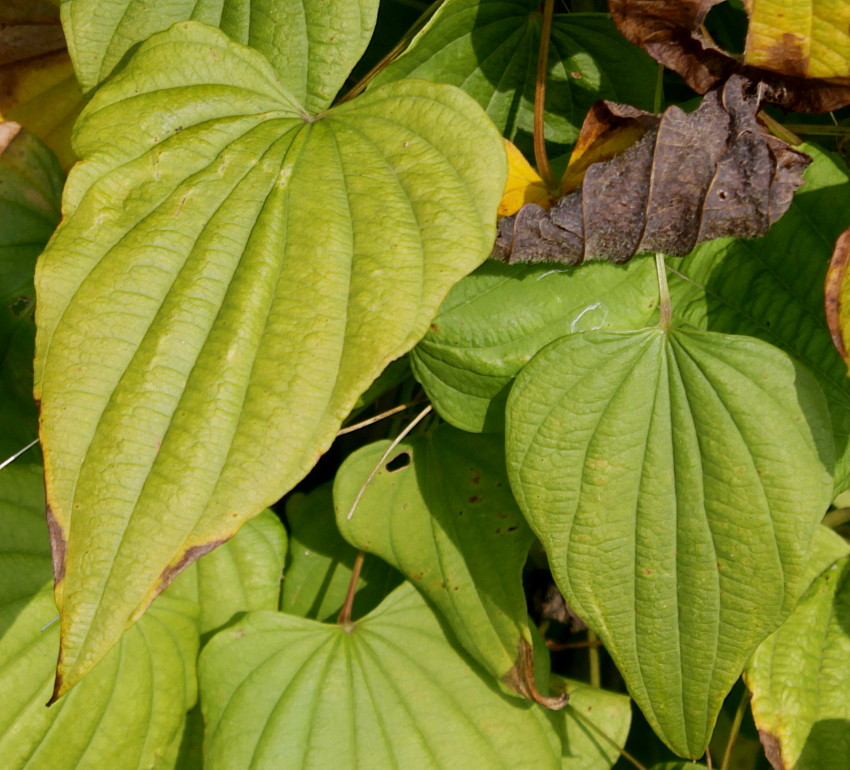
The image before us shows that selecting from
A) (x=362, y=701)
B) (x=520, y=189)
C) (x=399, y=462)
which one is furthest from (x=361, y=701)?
(x=520, y=189)

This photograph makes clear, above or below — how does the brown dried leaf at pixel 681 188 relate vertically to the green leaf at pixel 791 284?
above

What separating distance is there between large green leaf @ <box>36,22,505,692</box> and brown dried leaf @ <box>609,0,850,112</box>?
15cm

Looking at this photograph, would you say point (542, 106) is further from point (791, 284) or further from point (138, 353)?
point (138, 353)

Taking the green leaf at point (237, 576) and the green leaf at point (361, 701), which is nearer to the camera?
the green leaf at point (361, 701)

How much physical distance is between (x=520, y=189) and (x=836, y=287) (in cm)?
23

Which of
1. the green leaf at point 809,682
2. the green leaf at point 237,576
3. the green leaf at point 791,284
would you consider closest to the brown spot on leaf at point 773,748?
the green leaf at point 809,682

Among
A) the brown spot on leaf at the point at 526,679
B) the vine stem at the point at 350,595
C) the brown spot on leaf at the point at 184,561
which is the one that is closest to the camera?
the brown spot on leaf at the point at 184,561

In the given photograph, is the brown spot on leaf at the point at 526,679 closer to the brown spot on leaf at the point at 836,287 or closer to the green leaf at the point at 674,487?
the green leaf at the point at 674,487

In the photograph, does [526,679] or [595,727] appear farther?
[595,727]

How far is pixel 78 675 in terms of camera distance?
0.44 meters

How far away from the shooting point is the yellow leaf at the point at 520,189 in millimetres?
628

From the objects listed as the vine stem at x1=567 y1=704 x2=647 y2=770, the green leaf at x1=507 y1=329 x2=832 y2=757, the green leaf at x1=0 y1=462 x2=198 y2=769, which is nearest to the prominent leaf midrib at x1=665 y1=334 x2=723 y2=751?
the green leaf at x1=507 y1=329 x2=832 y2=757

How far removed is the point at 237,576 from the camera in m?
0.86

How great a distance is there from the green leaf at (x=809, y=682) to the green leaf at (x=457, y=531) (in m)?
0.22
